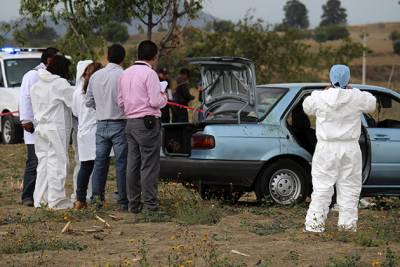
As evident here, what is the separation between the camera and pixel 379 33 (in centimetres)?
9388

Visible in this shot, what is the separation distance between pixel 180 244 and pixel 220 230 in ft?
2.99

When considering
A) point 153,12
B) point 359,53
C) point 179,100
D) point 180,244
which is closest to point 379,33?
point 359,53

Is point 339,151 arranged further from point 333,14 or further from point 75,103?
point 333,14

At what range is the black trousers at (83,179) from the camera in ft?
35.9

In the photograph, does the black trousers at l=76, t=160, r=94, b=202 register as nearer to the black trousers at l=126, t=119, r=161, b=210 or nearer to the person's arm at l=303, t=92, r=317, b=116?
the black trousers at l=126, t=119, r=161, b=210

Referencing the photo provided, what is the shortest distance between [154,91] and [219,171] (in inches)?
48.5

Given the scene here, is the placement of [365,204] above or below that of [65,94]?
below

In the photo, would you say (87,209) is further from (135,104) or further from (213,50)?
(213,50)

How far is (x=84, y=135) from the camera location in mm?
10984

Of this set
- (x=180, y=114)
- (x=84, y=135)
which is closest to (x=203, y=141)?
(x=84, y=135)

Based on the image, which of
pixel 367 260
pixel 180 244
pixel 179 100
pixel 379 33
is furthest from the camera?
pixel 379 33

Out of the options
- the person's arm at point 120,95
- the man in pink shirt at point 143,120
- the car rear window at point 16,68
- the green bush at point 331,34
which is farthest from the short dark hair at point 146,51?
the green bush at point 331,34

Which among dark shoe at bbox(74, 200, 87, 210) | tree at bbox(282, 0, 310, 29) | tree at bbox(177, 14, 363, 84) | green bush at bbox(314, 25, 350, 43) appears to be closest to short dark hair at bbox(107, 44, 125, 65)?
dark shoe at bbox(74, 200, 87, 210)

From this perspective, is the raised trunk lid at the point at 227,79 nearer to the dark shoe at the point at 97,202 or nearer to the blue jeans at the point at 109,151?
the blue jeans at the point at 109,151
